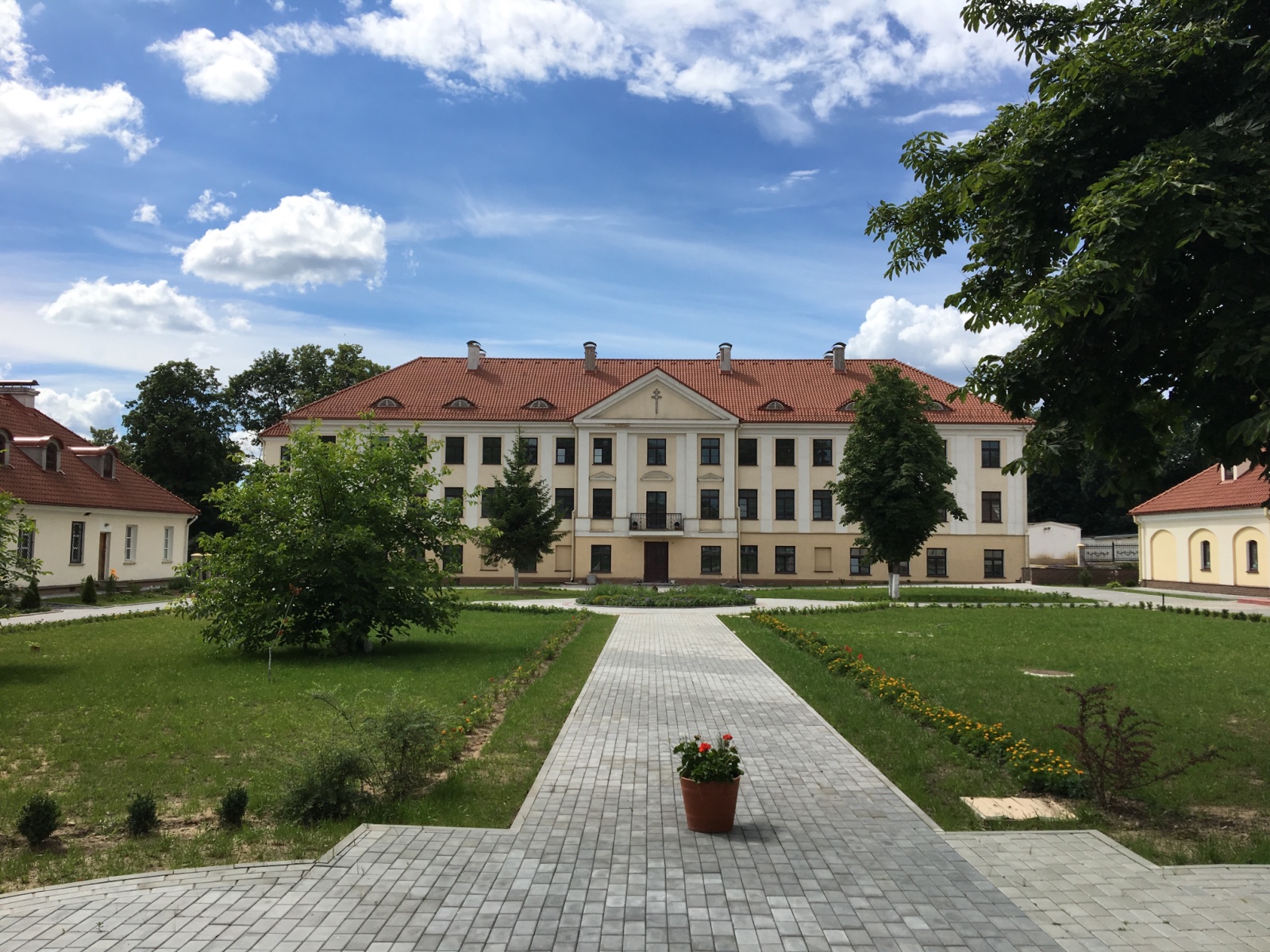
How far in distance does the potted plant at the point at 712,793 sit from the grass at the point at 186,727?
162 cm

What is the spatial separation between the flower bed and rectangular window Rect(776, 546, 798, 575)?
31.2 meters

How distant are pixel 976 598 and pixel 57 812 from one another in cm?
3147

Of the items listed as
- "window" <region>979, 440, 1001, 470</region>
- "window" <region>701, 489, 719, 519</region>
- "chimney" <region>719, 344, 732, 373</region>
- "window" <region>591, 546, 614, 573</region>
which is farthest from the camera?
"chimney" <region>719, 344, 732, 373</region>

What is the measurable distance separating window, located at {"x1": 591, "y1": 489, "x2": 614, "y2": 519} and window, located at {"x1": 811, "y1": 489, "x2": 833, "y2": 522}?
10.9 metres

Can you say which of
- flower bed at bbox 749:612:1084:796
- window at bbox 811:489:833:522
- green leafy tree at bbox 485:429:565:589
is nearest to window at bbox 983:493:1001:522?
window at bbox 811:489:833:522

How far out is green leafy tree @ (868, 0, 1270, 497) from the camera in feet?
20.5

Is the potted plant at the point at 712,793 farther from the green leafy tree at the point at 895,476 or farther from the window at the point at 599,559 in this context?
the window at the point at 599,559

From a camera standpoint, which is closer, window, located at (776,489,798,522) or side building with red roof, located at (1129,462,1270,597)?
side building with red roof, located at (1129,462,1270,597)

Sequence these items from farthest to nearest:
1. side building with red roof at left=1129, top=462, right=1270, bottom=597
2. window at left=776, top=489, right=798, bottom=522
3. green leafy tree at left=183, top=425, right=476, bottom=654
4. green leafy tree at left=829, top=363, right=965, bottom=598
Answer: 1. window at left=776, top=489, right=798, bottom=522
2. side building with red roof at left=1129, top=462, right=1270, bottom=597
3. green leafy tree at left=829, top=363, right=965, bottom=598
4. green leafy tree at left=183, top=425, right=476, bottom=654

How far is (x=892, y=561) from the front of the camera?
34.5 metres

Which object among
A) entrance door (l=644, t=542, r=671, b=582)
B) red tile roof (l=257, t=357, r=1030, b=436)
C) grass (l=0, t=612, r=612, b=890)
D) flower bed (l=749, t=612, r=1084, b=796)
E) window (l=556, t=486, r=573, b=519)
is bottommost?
grass (l=0, t=612, r=612, b=890)

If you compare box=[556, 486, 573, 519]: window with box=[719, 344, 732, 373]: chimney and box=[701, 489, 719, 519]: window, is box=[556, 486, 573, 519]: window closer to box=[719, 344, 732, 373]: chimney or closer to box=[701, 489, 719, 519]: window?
box=[701, 489, 719, 519]: window

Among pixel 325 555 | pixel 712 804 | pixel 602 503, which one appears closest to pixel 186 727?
pixel 325 555

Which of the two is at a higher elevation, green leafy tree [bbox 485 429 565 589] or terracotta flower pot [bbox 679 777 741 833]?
Result: green leafy tree [bbox 485 429 565 589]
